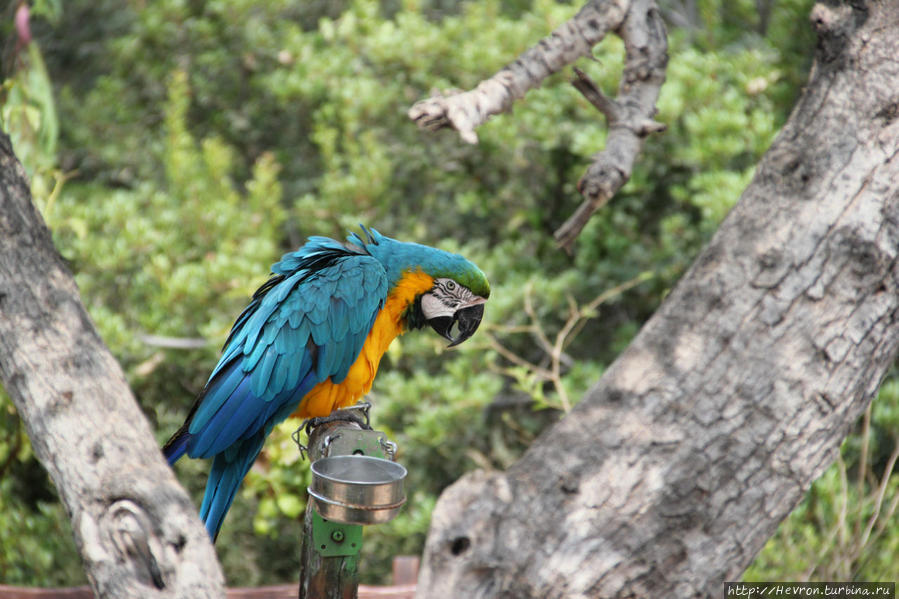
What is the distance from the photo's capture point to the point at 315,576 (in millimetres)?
1664

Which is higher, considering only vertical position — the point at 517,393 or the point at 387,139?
the point at 387,139

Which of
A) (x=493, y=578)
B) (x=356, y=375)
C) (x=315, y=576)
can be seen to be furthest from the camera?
(x=356, y=375)

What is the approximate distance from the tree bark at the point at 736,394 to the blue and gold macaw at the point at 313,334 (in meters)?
0.96

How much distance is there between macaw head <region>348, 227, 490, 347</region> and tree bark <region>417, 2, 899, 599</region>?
90 cm

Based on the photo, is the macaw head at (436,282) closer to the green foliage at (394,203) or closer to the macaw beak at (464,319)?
the macaw beak at (464,319)

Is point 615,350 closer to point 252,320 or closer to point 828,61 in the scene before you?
point 252,320

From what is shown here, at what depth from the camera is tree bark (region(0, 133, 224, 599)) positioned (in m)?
1.18

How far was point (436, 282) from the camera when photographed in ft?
7.77

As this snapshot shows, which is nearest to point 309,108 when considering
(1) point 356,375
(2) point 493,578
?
(1) point 356,375

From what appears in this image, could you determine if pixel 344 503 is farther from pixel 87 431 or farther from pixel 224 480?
pixel 224 480

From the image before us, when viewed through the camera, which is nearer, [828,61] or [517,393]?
[828,61]

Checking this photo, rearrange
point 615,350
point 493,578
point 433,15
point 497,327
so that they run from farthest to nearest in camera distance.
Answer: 1. point 433,15
2. point 615,350
3. point 497,327
4. point 493,578

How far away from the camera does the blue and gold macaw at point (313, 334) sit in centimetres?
209

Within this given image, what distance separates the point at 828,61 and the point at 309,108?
3.54 m
